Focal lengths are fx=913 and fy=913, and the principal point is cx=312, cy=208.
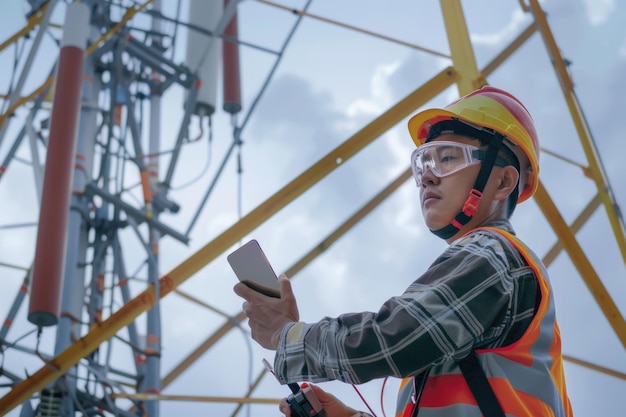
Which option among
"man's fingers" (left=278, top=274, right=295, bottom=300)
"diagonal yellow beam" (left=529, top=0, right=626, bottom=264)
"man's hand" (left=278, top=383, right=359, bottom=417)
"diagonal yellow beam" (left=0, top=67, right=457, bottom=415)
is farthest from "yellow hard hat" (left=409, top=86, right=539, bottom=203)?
"diagonal yellow beam" (left=529, top=0, right=626, bottom=264)

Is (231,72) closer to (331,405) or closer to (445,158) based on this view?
(445,158)

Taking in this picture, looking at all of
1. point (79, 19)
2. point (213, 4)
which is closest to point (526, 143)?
point (79, 19)

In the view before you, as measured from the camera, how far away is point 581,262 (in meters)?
6.52

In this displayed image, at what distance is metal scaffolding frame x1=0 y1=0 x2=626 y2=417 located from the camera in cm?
619

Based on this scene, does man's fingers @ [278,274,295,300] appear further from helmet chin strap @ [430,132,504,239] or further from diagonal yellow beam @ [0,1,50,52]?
diagonal yellow beam @ [0,1,50,52]

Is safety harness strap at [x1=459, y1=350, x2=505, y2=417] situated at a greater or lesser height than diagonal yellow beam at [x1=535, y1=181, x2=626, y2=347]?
lesser

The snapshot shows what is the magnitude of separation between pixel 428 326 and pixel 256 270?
0.57 meters

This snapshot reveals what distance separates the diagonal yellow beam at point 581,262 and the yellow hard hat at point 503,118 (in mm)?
3003

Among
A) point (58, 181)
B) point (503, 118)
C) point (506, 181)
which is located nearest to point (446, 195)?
point (506, 181)

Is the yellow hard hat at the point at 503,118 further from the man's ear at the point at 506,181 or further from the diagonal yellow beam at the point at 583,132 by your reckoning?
the diagonal yellow beam at the point at 583,132

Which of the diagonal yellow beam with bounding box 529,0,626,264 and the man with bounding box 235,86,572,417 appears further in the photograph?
the diagonal yellow beam with bounding box 529,0,626,264

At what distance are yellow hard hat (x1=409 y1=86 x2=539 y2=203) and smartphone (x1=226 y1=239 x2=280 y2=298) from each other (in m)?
0.90

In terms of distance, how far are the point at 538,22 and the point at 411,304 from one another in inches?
235

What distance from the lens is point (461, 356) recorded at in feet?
7.84
